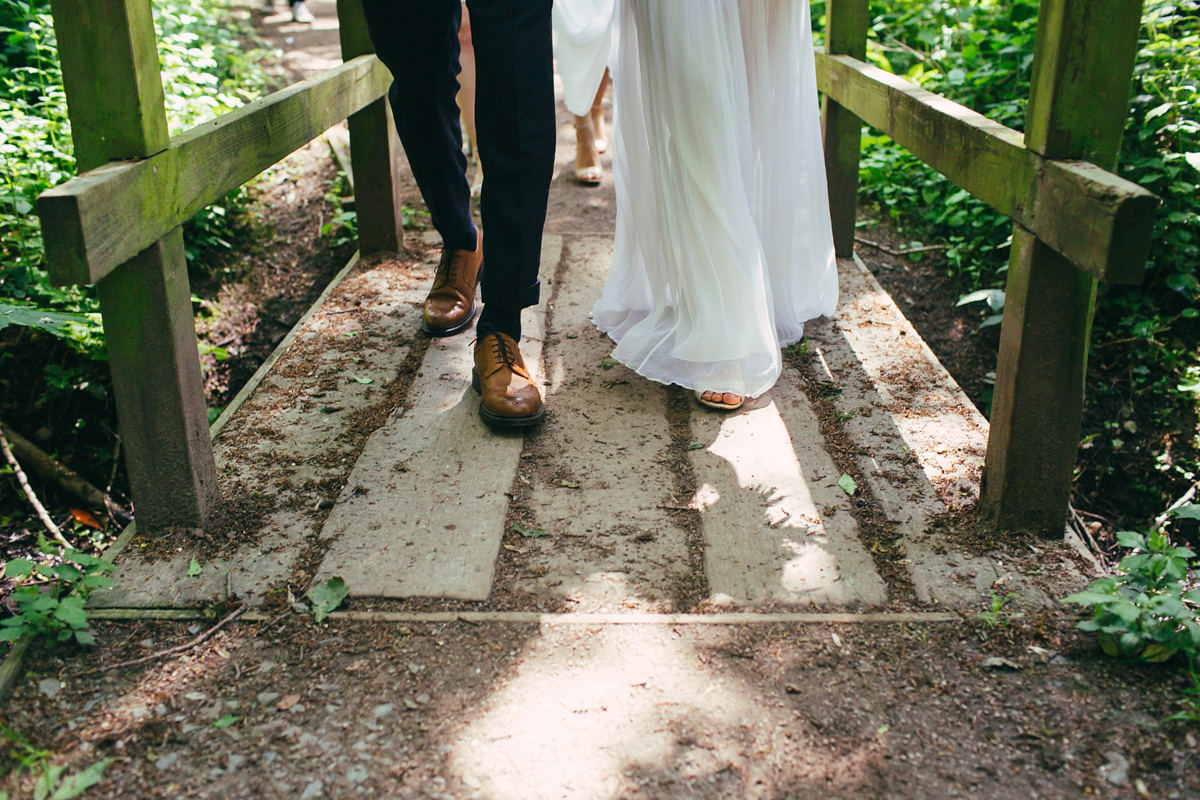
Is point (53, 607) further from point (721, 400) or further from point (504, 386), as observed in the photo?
point (721, 400)

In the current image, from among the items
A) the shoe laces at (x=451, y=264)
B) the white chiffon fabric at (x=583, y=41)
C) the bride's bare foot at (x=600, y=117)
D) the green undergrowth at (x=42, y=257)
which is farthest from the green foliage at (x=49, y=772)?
the bride's bare foot at (x=600, y=117)

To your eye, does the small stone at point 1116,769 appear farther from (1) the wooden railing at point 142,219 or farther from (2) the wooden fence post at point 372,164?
(2) the wooden fence post at point 372,164

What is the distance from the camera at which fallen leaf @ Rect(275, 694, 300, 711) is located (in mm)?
1491

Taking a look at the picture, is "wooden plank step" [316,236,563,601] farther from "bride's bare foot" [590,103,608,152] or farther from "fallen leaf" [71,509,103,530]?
"bride's bare foot" [590,103,608,152]

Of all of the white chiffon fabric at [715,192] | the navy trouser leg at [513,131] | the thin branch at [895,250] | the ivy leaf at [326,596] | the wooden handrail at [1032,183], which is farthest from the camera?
the thin branch at [895,250]

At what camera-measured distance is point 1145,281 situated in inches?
127

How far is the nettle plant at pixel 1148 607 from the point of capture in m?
1.51

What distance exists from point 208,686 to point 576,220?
113 inches

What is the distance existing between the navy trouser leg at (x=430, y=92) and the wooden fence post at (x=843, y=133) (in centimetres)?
141

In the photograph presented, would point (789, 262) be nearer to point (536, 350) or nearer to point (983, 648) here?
point (536, 350)

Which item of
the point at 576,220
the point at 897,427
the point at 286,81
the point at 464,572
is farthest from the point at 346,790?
the point at 286,81

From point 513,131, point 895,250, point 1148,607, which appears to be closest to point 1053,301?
point 1148,607

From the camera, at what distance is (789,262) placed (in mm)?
2857

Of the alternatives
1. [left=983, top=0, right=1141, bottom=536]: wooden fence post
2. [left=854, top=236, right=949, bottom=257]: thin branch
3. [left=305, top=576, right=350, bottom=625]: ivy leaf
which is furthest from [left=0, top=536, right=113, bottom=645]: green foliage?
[left=854, top=236, right=949, bottom=257]: thin branch
